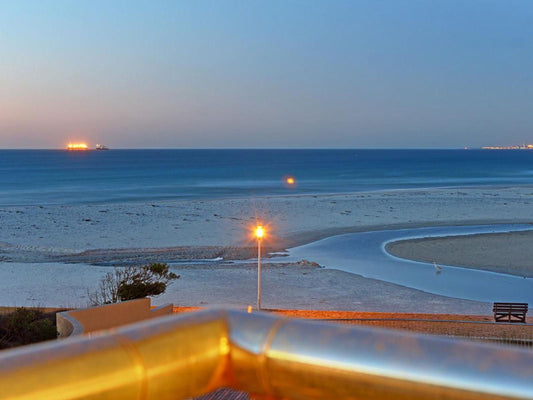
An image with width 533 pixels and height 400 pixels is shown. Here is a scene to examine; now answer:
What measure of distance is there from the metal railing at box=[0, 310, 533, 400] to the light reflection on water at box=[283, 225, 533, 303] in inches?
874

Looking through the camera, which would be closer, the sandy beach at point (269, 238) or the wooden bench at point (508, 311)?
the wooden bench at point (508, 311)

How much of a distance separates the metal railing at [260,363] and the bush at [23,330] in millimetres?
11480

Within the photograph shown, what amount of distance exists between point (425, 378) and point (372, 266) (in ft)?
90.2

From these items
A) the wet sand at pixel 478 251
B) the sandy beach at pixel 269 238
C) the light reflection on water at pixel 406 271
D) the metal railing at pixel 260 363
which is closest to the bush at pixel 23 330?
the sandy beach at pixel 269 238

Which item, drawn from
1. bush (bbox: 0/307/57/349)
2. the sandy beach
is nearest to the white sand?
the sandy beach

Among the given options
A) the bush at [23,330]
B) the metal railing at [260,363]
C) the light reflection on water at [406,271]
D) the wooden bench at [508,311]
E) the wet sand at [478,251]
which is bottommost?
the light reflection on water at [406,271]

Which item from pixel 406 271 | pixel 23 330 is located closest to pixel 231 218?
pixel 406 271

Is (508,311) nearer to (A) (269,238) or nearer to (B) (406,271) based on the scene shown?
(B) (406,271)

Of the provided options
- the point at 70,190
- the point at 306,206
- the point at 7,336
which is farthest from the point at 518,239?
the point at 70,190

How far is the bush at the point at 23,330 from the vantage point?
12.7 meters

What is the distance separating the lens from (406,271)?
27.7 meters

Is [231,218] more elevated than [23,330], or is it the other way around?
[23,330]

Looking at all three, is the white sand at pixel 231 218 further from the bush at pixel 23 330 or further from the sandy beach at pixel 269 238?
the bush at pixel 23 330

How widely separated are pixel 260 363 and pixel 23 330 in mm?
12306
